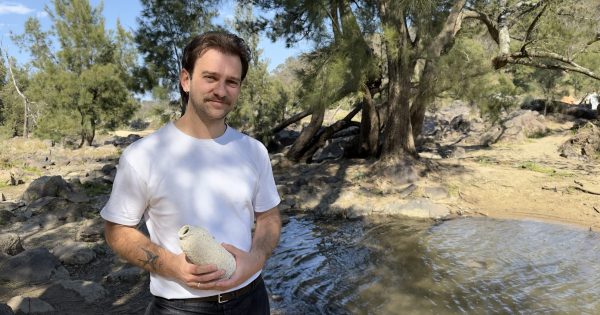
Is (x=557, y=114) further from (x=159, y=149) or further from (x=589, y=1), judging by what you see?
(x=159, y=149)

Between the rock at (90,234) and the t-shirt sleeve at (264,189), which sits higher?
the t-shirt sleeve at (264,189)

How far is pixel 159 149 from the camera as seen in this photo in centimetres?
133

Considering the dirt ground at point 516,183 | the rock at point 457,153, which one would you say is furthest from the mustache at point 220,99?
the rock at point 457,153

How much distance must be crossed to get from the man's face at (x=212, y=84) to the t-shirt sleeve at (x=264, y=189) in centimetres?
25

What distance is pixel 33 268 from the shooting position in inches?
173

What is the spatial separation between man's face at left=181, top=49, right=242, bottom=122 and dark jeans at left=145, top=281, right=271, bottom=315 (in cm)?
58

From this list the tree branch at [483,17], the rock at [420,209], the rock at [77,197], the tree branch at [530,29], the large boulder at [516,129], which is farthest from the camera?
the large boulder at [516,129]

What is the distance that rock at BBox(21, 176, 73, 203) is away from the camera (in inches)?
321

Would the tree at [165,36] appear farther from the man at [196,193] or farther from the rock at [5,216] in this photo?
the man at [196,193]

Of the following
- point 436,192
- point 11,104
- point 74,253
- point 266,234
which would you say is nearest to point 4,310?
point 74,253

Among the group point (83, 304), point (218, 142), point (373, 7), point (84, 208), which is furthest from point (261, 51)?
point (218, 142)

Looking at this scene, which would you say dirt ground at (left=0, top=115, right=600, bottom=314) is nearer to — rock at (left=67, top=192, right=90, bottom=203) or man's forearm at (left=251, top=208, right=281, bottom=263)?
rock at (left=67, top=192, right=90, bottom=203)

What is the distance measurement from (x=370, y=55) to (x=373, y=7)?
1.48 metres

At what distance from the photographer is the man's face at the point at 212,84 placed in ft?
4.45
